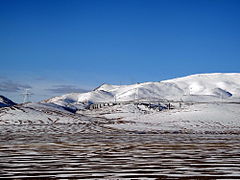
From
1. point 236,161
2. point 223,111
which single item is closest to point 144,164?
point 236,161

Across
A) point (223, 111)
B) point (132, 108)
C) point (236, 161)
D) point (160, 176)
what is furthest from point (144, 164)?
point (132, 108)

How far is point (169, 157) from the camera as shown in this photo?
1772 cm

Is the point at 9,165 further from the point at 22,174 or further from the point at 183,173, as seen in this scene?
the point at 183,173

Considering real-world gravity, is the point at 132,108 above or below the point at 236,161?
above

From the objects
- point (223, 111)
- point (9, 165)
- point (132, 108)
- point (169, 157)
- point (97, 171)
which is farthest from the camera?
point (132, 108)

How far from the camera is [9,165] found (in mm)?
14688

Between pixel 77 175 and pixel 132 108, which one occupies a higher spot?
pixel 132 108

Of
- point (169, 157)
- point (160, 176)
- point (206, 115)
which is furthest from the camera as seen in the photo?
point (206, 115)

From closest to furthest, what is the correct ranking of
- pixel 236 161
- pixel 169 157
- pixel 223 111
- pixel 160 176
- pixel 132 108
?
pixel 160 176 → pixel 236 161 → pixel 169 157 → pixel 223 111 → pixel 132 108

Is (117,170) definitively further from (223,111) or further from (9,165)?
(223,111)

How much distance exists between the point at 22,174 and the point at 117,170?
10.7 ft

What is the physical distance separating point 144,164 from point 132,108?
424 ft

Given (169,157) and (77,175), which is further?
(169,157)

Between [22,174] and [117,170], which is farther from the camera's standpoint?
[117,170]
